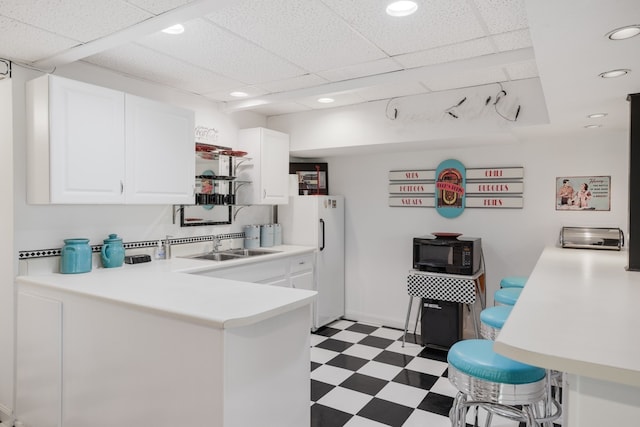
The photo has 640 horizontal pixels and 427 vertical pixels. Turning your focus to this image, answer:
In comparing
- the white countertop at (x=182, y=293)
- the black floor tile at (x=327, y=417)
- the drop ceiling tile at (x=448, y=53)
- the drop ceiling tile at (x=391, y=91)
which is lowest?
the black floor tile at (x=327, y=417)

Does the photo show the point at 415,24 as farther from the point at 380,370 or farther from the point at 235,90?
the point at 380,370

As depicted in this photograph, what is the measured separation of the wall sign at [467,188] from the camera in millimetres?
3746

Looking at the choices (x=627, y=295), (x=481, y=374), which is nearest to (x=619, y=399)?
(x=481, y=374)

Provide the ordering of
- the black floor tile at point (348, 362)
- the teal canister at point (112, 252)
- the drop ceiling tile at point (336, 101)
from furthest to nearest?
the drop ceiling tile at point (336, 101)
the black floor tile at point (348, 362)
the teal canister at point (112, 252)

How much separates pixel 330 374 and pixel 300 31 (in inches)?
96.9

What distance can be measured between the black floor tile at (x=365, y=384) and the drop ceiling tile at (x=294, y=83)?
2.38 metres

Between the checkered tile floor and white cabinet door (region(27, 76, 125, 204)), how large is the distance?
198cm

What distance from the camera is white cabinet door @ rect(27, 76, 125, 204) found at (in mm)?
2367

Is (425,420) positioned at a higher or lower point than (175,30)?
lower

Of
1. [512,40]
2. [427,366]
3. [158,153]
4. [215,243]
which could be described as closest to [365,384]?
[427,366]

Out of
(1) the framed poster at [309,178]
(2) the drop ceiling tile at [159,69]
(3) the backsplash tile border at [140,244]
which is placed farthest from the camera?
(1) the framed poster at [309,178]

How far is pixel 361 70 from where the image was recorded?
3.08m

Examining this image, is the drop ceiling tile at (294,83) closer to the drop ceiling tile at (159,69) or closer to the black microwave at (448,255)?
the drop ceiling tile at (159,69)

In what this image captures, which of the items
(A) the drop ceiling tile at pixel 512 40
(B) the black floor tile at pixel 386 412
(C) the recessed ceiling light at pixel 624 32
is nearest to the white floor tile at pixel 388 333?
(B) the black floor tile at pixel 386 412
